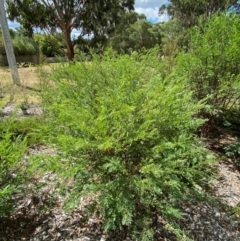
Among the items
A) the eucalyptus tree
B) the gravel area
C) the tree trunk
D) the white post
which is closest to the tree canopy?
the eucalyptus tree

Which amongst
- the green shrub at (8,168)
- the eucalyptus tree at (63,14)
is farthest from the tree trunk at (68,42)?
the green shrub at (8,168)

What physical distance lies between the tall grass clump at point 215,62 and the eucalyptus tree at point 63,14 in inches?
419

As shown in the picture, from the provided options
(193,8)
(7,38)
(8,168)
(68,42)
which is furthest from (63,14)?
(8,168)

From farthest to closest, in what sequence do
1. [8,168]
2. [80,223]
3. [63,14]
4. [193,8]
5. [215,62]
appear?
[193,8] < [63,14] < [215,62] < [80,223] < [8,168]

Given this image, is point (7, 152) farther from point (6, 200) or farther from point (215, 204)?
point (215, 204)

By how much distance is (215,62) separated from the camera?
306cm

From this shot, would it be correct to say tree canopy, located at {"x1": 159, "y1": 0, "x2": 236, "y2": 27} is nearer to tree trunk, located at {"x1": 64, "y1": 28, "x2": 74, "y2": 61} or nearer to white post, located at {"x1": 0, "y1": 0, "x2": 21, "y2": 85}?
tree trunk, located at {"x1": 64, "y1": 28, "x2": 74, "y2": 61}

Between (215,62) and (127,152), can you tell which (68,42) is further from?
(127,152)

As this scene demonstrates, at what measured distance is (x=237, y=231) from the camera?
2.13 metres

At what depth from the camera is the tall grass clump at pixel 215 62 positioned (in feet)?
9.62

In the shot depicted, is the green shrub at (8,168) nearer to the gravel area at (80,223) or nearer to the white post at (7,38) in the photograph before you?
the gravel area at (80,223)

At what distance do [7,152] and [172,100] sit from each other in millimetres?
1365

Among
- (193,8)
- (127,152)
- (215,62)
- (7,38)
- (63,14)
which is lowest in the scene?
(127,152)

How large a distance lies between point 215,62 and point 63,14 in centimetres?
1262
